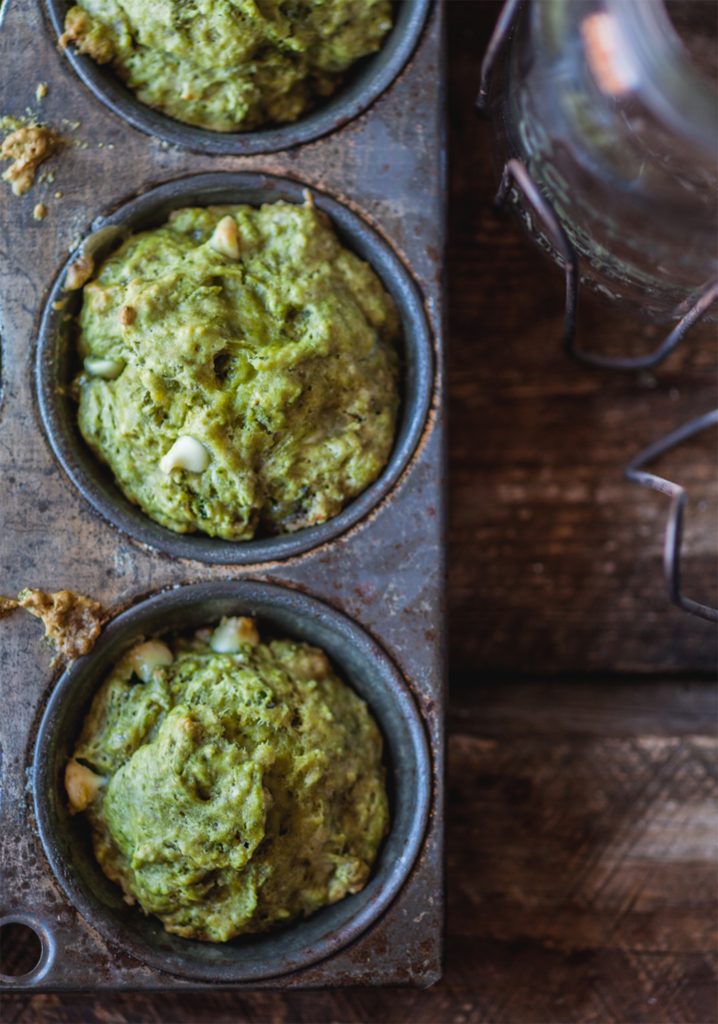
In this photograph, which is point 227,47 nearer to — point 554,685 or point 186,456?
point 186,456

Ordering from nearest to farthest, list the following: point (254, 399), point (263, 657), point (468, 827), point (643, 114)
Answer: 1. point (643, 114)
2. point (254, 399)
3. point (263, 657)
4. point (468, 827)

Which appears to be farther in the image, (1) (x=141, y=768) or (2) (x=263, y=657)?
(2) (x=263, y=657)

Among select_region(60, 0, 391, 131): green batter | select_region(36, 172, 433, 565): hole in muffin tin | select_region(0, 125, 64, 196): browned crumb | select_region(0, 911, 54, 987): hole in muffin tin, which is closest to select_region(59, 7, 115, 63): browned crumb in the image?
select_region(60, 0, 391, 131): green batter

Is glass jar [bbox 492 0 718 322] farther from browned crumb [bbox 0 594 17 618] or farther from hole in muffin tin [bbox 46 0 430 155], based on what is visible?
browned crumb [bbox 0 594 17 618]

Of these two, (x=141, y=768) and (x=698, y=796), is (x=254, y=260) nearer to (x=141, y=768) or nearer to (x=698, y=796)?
(x=141, y=768)

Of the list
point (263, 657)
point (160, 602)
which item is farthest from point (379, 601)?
point (160, 602)

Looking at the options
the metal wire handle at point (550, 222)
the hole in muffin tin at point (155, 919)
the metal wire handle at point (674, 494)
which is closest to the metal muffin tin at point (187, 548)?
the hole in muffin tin at point (155, 919)

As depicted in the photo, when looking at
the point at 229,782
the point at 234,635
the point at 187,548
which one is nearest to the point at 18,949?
the point at 229,782
